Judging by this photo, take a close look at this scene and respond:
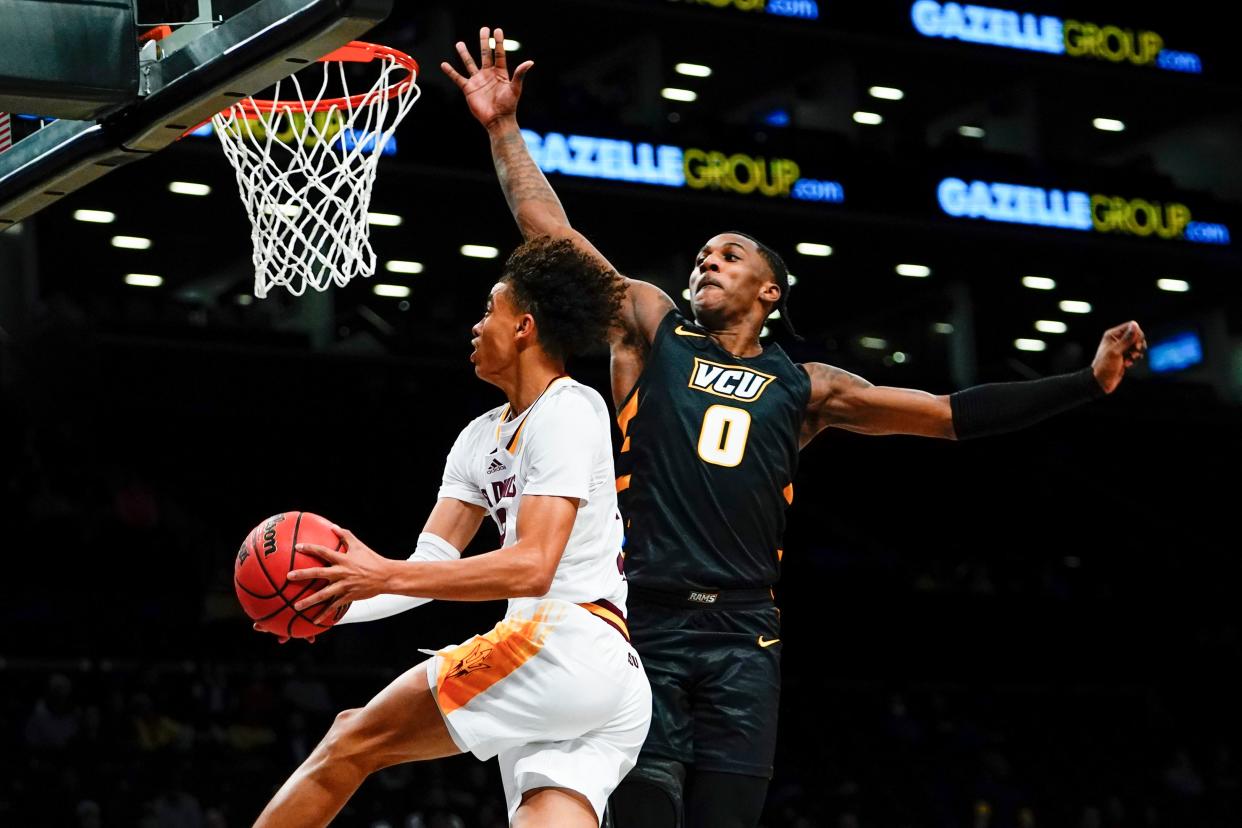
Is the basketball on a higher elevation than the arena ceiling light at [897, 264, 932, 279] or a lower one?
lower

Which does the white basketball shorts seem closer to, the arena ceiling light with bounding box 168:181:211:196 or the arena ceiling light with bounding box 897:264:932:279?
the arena ceiling light with bounding box 168:181:211:196

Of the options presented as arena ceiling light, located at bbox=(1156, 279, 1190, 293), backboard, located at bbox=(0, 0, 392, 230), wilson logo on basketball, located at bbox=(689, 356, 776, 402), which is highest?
arena ceiling light, located at bbox=(1156, 279, 1190, 293)

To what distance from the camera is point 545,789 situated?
455 cm

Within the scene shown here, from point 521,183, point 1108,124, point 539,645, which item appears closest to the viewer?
point 539,645

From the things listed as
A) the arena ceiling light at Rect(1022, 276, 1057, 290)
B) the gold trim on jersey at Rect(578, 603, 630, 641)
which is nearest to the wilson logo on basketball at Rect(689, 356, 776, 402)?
the gold trim on jersey at Rect(578, 603, 630, 641)

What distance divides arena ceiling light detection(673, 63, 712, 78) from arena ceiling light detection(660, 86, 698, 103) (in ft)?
1.22

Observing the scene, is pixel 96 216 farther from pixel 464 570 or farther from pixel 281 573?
pixel 464 570

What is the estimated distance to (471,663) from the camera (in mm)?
4590

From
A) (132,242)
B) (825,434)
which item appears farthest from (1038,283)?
(132,242)

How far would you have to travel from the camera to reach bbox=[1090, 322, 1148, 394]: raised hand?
5848 millimetres

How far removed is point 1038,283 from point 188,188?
13996 mm

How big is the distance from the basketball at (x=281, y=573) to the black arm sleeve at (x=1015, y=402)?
2.38 metres

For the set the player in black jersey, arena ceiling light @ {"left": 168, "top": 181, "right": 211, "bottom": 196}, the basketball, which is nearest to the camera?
the basketball

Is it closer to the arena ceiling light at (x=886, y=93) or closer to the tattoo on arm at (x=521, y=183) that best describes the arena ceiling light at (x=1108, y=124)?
the arena ceiling light at (x=886, y=93)
